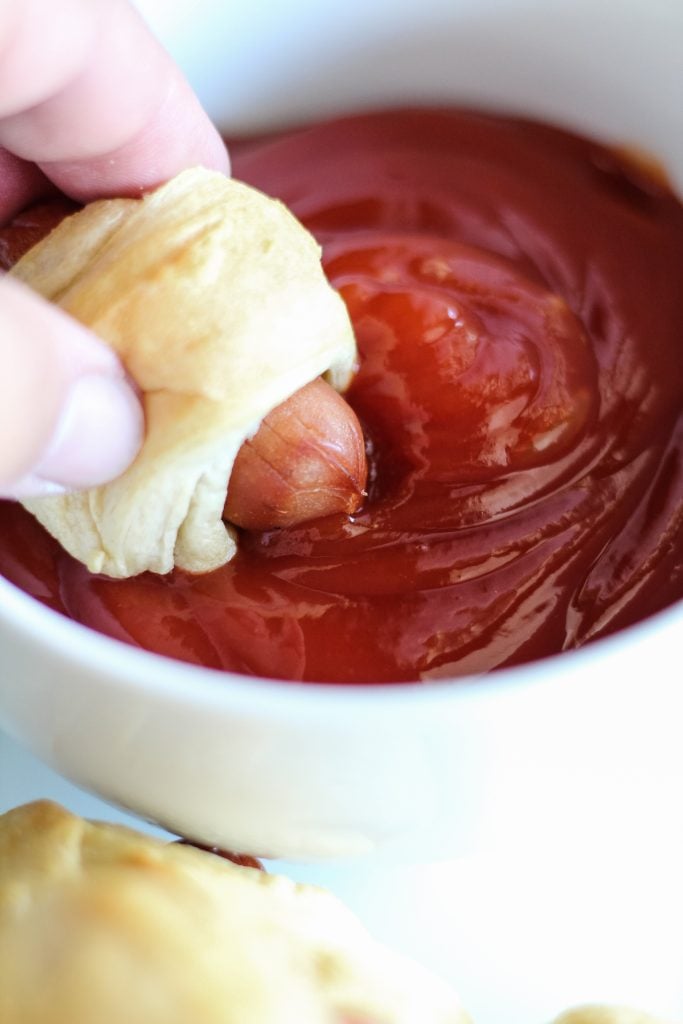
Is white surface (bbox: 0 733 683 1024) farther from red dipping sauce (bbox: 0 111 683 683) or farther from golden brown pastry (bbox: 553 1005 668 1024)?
red dipping sauce (bbox: 0 111 683 683)

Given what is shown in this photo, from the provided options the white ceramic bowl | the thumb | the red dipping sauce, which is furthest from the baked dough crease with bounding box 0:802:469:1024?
the thumb

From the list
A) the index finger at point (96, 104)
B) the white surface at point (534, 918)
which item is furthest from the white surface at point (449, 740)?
the index finger at point (96, 104)

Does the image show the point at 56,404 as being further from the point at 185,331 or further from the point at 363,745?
the point at 363,745

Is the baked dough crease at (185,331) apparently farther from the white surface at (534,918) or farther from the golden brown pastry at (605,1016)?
the golden brown pastry at (605,1016)

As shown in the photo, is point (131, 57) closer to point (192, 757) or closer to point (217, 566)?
point (217, 566)

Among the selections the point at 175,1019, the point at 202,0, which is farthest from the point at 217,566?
the point at 202,0

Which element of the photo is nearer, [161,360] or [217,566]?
[161,360]
